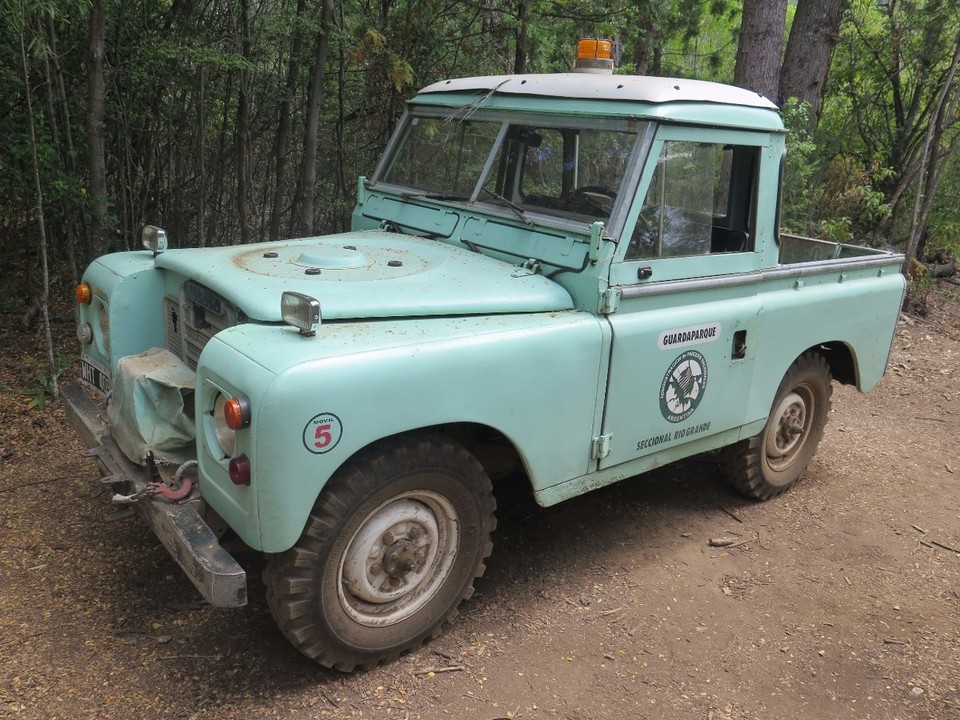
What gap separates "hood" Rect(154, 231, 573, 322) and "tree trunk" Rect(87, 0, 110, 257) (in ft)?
7.15

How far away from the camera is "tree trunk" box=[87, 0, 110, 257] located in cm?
490

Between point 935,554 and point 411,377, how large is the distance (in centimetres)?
324

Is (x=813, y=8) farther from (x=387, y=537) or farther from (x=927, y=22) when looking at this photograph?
(x=387, y=537)

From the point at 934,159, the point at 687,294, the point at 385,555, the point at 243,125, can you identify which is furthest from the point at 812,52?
the point at 385,555

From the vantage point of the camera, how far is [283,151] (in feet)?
22.9

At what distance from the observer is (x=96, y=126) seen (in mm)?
5160

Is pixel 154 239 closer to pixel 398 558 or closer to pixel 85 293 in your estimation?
pixel 85 293

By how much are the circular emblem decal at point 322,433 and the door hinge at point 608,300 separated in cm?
127

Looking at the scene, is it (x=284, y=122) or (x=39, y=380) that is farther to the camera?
(x=284, y=122)

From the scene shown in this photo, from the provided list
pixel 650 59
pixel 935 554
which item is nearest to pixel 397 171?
pixel 935 554

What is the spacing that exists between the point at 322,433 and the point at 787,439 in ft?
10.5

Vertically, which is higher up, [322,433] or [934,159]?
[934,159]

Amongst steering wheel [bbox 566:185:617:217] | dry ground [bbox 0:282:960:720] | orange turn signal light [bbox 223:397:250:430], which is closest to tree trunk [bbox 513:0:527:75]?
steering wheel [bbox 566:185:617:217]

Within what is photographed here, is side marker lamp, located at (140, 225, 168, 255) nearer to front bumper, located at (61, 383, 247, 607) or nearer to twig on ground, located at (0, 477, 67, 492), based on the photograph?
front bumper, located at (61, 383, 247, 607)
